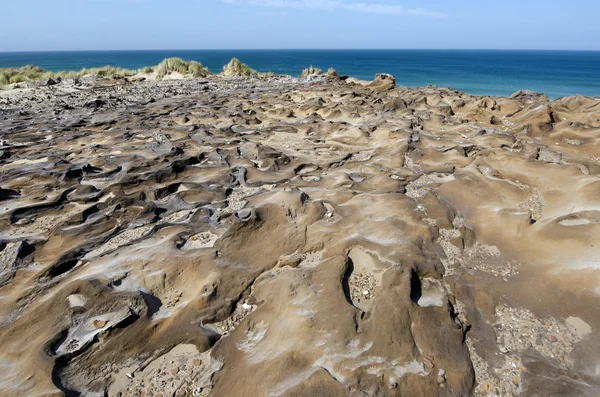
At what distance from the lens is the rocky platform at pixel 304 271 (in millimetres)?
2629

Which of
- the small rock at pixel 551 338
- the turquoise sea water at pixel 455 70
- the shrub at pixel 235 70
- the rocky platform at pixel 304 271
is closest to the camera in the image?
the rocky platform at pixel 304 271

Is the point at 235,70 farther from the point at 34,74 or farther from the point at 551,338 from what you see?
the point at 551,338

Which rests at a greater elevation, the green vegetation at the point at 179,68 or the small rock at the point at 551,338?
the green vegetation at the point at 179,68

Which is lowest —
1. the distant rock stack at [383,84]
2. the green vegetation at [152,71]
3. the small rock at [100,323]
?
the small rock at [100,323]

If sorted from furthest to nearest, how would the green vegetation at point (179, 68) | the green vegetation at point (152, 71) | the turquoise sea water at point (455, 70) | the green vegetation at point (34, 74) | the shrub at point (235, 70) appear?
the turquoise sea water at point (455, 70), the shrub at point (235, 70), the green vegetation at point (179, 68), the green vegetation at point (152, 71), the green vegetation at point (34, 74)

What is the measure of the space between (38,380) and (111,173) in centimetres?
466

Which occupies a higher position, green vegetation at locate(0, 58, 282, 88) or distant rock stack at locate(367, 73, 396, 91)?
green vegetation at locate(0, 58, 282, 88)

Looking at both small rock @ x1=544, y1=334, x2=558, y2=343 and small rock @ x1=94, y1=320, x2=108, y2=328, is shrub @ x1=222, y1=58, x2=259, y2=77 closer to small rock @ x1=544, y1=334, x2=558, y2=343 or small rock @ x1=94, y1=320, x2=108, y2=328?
small rock @ x1=94, y1=320, x2=108, y2=328

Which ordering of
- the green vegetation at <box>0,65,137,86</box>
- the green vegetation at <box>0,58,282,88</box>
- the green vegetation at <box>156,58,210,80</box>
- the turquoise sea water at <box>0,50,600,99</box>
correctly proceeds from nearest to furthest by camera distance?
the green vegetation at <box>0,65,137,86</box> → the green vegetation at <box>0,58,282,88</box> → the green vegetation at <box>156,58,210,80</box> → the turquoise sea water at <box>0,50,600,99</box>

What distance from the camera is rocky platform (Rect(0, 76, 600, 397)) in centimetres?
263

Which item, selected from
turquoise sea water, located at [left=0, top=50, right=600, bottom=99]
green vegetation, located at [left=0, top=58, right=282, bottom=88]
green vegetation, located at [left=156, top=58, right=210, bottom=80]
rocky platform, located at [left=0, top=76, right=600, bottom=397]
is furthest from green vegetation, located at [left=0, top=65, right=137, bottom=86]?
turquoise sea water, located at [left=0, top=50, right=600, bottom=99]

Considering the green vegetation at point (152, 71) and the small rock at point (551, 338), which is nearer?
the small rock at point (551, 338)

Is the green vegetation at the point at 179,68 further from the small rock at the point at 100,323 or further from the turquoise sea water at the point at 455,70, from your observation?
the small rock at the point at 100,323

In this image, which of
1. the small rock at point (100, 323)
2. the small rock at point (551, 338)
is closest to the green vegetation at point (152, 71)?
the small rock at point (100, 323)
